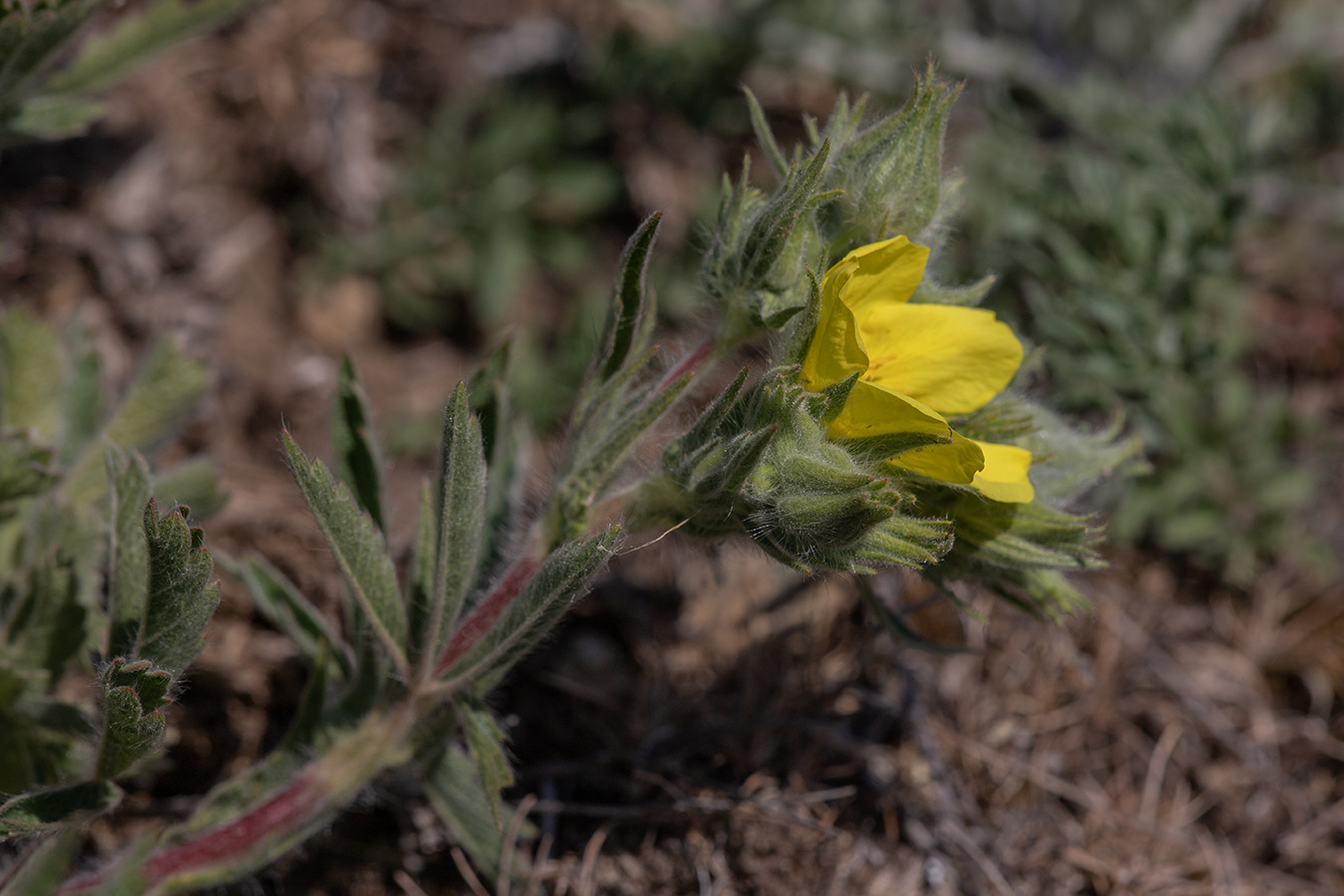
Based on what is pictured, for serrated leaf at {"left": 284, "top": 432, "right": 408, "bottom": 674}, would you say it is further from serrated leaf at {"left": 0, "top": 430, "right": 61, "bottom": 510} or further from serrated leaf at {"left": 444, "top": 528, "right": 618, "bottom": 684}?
serrated leaf at {"left": 0, "top": 430, "right": 61, "bottom": 510}

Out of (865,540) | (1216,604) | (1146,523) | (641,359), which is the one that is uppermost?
(641,359)

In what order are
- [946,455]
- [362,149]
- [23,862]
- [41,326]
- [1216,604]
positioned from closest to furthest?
[946,455], [23,862], [41,326], [1216,604], [362,149]

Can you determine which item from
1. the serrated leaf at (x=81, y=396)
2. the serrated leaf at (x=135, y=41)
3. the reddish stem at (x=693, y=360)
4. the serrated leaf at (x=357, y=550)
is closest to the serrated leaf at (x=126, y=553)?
the serrated leaf at (x=357, y=550)

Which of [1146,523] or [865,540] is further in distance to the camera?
[1146,523]

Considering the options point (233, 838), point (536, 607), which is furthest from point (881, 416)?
point (233, 838)

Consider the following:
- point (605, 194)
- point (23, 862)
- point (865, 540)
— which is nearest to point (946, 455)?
point (865, 540)

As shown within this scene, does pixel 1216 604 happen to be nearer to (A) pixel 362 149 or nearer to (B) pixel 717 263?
(B) pixel 717 263

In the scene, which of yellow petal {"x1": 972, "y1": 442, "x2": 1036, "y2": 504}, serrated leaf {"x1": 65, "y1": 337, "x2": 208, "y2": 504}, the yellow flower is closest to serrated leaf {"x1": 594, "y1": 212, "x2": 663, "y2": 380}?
the yellow flower
